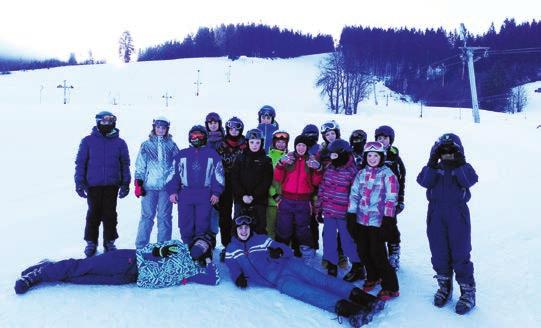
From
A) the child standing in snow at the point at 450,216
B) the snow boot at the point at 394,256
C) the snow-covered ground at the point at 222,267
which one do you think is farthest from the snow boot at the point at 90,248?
the child standing in snow at the point at 450,216

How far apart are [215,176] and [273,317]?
74.3 inches

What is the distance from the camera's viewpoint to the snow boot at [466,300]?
3.61m

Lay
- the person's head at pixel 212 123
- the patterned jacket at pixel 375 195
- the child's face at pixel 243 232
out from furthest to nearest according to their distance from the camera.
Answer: the person's head at pixel 212 123 → the child's face at pixel 243 232 → the patterned jacket at pixel 375 195

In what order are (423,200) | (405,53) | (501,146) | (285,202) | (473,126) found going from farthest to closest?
(405,53) < (473,126) < (501,146) < (423,200) < (285,202)

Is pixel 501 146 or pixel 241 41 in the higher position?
pixel 241 41

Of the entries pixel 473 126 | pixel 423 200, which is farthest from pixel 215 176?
pixel 473 126

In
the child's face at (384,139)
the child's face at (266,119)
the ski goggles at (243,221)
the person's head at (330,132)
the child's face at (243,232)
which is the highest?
the child's face at (266,119)

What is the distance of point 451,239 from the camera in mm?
3703

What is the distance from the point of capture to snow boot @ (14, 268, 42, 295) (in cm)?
375

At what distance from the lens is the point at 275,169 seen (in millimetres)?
4836

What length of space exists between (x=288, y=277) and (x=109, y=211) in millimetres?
2511

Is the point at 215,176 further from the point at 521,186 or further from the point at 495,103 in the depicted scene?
the point at 495,103

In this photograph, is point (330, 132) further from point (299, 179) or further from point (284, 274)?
point (284, 274)

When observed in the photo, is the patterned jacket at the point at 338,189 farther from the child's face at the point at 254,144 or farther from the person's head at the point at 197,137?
the person's head at the point at 197,137
